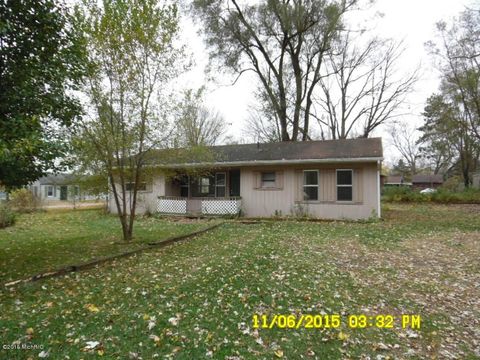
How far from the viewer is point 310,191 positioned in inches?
542

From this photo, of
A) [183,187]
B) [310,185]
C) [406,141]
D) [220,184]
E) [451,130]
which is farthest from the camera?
[406,141]

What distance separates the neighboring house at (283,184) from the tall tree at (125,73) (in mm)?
3309

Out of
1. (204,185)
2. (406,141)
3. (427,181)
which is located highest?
(406,141)

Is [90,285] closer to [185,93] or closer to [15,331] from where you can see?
[15,331]

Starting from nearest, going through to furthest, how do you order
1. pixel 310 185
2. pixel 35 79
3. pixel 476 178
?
pixel 35 79
pixel 310 185
pixel 476 178

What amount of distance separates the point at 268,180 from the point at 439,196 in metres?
16.0

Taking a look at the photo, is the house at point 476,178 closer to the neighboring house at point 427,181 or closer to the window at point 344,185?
the neighboring house at point 427,181

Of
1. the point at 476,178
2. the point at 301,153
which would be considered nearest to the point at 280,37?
the point at 301,153

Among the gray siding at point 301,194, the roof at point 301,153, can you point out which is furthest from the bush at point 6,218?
the roof at point 301,153

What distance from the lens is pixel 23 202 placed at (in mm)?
17922

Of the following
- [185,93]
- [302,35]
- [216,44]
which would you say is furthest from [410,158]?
[185,93]

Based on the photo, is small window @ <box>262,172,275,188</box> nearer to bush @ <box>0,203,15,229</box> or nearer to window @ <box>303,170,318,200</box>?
window @ <box>303,170,318,200</box>

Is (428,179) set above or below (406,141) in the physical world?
below

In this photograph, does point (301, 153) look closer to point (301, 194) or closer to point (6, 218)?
point (301, 194)
